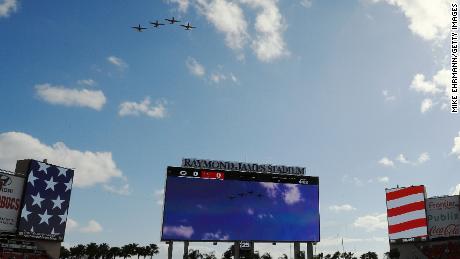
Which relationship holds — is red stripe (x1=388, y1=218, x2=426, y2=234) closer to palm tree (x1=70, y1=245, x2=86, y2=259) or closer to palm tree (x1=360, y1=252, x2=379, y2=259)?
palm tree (x1=360, y1=252, x2=379, y2=259)

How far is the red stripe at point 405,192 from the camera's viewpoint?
85438 millimetres

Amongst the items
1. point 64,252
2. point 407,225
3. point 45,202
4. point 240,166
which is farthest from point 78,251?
point 407,225

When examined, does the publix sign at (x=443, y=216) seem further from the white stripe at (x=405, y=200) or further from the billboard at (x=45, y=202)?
the billboard at (x=45, y=202)

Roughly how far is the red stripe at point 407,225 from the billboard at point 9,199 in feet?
213

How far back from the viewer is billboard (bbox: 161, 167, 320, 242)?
65.2 meters

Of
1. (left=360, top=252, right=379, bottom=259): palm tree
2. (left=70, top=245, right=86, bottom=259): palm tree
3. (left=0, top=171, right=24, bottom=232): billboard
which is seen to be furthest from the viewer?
(left=70, top=245, right=86, bottom=259): palm tree

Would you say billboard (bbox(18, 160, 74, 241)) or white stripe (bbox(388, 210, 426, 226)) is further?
white stripe (bbox(388, 210, 426, 226))

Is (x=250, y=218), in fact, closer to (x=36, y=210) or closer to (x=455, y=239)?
(x=36, y=210)

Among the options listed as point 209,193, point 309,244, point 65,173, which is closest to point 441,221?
point 309,244

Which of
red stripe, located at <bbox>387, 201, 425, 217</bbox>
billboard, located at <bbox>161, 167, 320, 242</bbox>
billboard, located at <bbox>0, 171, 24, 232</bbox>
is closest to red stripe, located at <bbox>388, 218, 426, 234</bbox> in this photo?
red stripe, located at <bbox>387, 201, 425, 217</bbox>

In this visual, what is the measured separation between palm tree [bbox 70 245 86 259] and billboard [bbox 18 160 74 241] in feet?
181

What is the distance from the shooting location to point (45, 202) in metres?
75.1

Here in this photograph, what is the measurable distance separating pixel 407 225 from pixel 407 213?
217cm

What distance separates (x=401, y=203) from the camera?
86625mm
